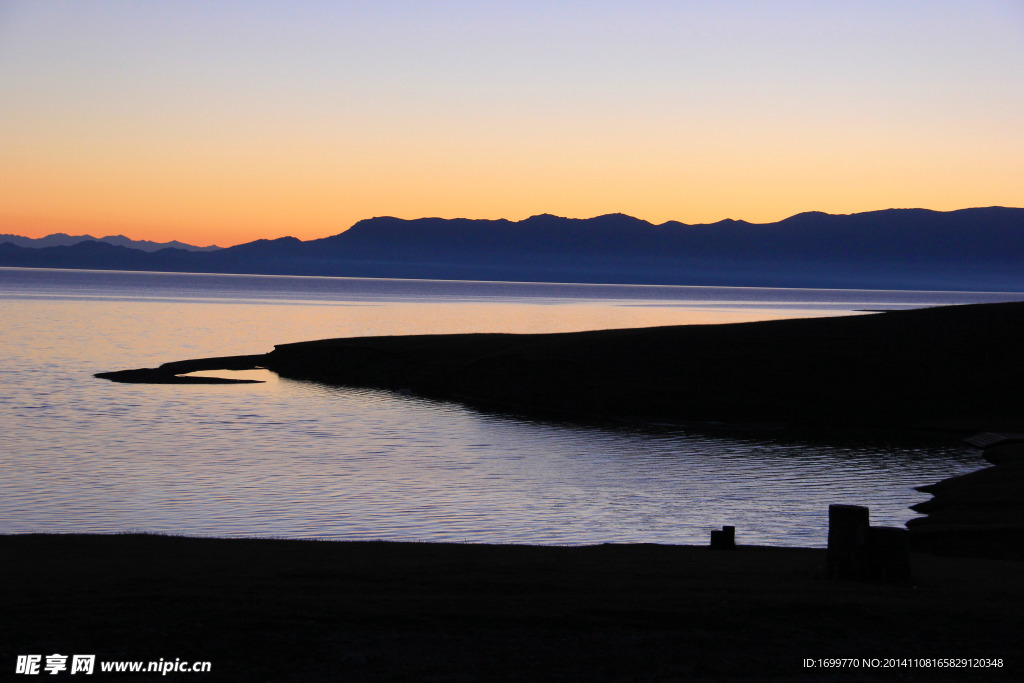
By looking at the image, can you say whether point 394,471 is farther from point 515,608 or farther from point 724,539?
point 515,608

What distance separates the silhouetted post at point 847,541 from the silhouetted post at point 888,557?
0.41 ft

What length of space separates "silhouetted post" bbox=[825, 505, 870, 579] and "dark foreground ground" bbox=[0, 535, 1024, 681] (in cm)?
45

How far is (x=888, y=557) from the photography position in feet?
50.8

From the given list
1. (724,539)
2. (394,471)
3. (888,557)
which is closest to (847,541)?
(888,557)

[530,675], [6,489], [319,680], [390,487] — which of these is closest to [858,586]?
[530,675]

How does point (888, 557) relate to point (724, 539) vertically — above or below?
above

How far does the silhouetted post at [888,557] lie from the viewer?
1538cm

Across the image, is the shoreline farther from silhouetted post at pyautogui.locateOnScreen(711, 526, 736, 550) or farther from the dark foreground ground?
the dark foreground ground

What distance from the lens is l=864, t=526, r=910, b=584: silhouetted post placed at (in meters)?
15.4

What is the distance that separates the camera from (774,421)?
2254 inches

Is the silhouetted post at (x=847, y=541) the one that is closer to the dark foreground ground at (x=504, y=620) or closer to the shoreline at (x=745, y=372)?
the dark foreground ground at (x=504, y=620)

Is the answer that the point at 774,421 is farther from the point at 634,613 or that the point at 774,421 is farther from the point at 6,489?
the point at 634,613

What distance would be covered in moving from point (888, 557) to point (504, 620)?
6645mm

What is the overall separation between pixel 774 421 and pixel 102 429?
3613 cm
